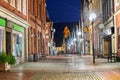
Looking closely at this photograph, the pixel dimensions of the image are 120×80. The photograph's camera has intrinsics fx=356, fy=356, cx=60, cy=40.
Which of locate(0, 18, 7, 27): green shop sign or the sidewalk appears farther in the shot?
the sidewalk

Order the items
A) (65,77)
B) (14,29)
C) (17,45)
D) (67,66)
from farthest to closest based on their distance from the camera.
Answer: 1. (17,45)
2. (14,29)
3. (67,66)
4. (65,77)

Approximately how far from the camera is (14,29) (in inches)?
1240

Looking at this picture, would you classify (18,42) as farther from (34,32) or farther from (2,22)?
(34,32)

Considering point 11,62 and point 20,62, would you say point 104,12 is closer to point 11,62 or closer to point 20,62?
point 20,62

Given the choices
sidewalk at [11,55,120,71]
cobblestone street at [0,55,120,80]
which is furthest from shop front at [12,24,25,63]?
cobblestone street at [0,55,120,80]

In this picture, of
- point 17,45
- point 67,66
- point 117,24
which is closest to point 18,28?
point 17,45

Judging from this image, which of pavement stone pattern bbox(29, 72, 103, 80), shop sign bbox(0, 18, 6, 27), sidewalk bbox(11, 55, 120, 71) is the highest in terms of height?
shop sign bbox(0, 18, 6, 27)

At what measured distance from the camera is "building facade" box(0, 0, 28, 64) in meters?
27.1

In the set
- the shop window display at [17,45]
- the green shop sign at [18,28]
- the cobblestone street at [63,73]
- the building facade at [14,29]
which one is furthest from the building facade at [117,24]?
the cobblestone street at [63,73]

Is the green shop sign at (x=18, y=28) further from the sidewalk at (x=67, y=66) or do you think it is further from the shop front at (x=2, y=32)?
the shop front at (x=2, y=32)

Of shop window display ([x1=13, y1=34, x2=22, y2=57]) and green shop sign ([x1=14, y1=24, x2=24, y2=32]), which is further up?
→ green shop sign ([x1=14, y1=24, x2=24, y2=32])

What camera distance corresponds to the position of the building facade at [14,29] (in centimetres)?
2709

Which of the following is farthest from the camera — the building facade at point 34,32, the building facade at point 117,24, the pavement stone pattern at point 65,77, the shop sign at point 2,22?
the building facade at point 34,32

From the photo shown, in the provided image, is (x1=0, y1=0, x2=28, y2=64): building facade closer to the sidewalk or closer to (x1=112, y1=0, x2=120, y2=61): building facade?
the sidewalk
